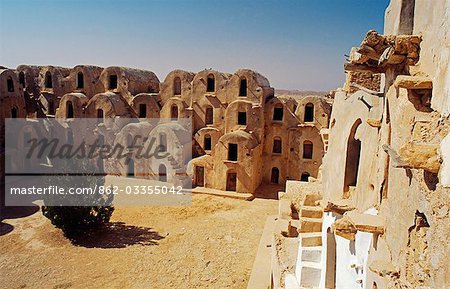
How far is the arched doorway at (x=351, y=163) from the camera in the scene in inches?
270

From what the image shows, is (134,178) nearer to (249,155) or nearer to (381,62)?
(249,155)

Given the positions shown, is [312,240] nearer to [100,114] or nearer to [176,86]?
[176,86]

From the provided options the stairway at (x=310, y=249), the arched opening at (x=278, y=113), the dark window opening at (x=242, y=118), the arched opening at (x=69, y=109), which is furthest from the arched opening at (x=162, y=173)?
the stairway at (x=310, y=249)

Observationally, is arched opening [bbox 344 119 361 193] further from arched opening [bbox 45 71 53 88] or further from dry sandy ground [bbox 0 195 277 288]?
arched opening [bbox 45 71 53 88]

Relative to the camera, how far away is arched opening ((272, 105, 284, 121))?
2277 centimetres

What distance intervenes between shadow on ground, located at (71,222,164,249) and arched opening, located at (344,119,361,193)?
10.5 metres

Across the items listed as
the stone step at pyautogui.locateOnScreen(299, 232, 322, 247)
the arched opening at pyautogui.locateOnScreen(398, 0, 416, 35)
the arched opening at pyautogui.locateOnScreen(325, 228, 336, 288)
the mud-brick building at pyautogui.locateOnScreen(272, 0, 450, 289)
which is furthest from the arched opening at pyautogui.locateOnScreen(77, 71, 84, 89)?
the arched opening at pyautogui.locateOnScreen(398, 0, 416, 35)

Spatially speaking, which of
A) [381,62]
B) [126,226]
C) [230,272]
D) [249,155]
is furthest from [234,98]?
[381,62]

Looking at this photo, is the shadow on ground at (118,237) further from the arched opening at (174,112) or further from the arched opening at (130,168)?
the arched opening at (174,112)

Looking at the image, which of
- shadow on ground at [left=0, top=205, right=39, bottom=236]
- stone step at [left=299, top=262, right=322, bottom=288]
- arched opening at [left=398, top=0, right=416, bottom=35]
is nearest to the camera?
arched opening at [left=398, top=0, right=416, bottom=35]

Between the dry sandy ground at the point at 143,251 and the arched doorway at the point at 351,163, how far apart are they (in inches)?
265

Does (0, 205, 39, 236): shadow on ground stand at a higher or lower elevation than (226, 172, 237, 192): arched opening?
lower

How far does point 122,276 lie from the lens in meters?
12.2

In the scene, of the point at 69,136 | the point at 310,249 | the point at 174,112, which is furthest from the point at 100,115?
the point at 310,249
